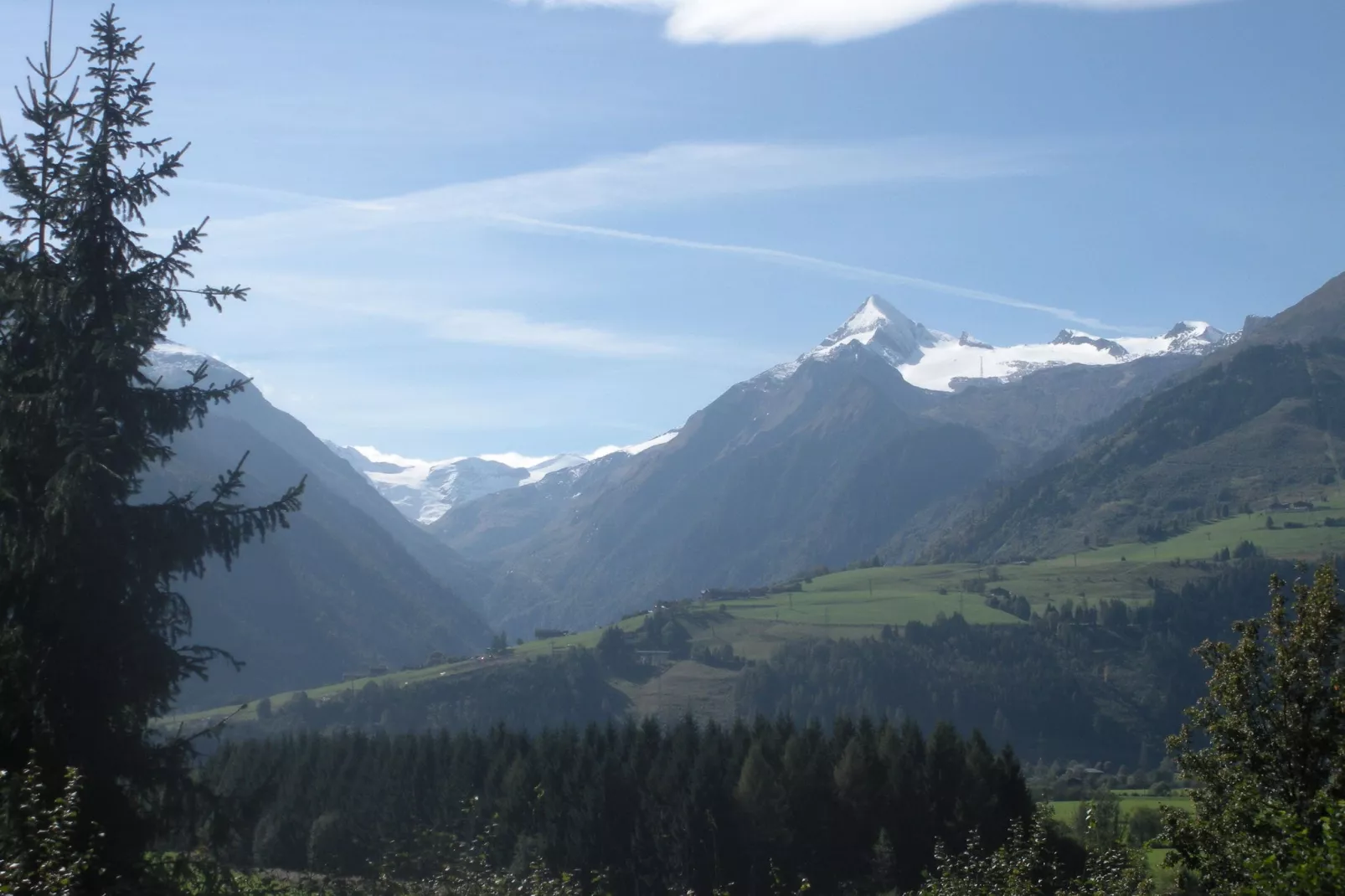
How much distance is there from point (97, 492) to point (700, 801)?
50.6 meters

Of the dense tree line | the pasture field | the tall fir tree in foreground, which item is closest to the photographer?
the tall fir tree in foreground

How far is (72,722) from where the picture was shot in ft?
65.8

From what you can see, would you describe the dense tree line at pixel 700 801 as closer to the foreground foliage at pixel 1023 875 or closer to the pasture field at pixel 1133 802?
the pasture field at pixel 1133 802

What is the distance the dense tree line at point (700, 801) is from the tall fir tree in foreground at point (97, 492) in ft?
134

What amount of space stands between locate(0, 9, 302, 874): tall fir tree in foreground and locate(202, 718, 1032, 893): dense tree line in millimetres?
40709

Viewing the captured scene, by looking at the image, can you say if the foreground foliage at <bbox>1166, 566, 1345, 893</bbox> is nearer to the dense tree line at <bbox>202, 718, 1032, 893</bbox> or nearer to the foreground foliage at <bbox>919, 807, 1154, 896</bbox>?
the foreground foliage at <bbox>919, 807, 1154, 896</bbox>

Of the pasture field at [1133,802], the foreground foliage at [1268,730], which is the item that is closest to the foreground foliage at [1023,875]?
Answer: the foreground foliage at [1268,730]

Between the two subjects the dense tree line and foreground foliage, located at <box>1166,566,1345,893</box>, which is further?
the dense tree line

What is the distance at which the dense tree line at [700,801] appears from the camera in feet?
207

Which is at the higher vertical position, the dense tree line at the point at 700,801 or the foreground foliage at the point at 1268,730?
the foreground foliage at the point at 1268,730

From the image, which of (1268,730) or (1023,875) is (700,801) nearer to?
(1023,875)

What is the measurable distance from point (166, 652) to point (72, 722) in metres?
1.76

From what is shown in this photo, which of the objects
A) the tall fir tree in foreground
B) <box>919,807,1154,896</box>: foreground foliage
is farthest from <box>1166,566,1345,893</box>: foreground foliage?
the tall fir tree in foreground

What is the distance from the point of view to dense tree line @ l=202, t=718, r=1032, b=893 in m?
63.1
